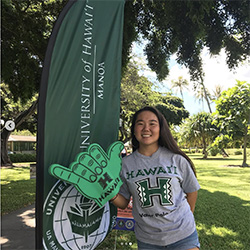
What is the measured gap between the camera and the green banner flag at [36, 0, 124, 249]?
5.10 feet

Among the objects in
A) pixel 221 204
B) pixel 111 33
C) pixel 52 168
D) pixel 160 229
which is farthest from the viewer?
pixel 221 204

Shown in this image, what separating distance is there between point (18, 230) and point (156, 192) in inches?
156

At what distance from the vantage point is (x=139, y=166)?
173 centimetres

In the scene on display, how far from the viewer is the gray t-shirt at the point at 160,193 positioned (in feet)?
5.18

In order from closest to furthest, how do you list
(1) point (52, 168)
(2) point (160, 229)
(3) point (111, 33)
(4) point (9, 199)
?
(1) point (52, 168) → (2) point (160, 229) → (3) point (111, 33) → (4) point (9, 199)

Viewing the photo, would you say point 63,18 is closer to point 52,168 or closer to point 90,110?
point 90,110

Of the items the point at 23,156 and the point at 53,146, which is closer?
the point at 53,146

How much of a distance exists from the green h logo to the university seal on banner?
44cm

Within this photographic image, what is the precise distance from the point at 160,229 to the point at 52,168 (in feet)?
2.62

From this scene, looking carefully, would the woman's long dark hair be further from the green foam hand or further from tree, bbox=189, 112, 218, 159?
tree, bbox=189, 112, 218, 159

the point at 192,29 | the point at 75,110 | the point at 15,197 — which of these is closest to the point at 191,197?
the point at 75,110

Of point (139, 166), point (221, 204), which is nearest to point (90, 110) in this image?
point (139, 166)

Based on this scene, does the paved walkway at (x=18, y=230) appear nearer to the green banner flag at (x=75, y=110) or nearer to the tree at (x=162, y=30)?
the green banner flag at (x=75, y=110)

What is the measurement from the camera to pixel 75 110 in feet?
5.72
